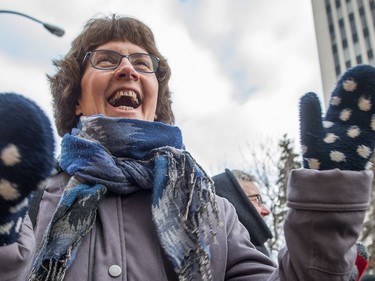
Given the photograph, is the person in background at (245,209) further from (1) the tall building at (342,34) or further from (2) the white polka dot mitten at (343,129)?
Answer: (1) the tall building at (342,34)

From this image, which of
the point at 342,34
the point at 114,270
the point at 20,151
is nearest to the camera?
the point at 20,151

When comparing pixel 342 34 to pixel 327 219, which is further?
pixel 342 34

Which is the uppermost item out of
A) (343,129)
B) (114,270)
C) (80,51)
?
(80,51)

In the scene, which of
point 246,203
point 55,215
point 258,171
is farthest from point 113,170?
point 258,171

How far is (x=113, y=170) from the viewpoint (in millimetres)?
1807

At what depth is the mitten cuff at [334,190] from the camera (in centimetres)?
130

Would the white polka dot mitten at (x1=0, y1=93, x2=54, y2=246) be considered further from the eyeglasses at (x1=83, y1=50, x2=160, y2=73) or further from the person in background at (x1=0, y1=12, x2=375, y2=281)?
the eyeglasses at (x1=83, y1=50, x2=160, y2=73)

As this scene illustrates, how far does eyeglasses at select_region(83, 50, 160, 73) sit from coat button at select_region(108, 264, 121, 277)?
103 centimetres

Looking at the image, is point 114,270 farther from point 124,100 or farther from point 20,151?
point 124,100

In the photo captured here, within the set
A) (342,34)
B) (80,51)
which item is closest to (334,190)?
(80,51)

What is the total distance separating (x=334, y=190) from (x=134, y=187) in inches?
32.3

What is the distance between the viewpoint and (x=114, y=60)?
89.7 inches

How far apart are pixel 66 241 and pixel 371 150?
1.03m

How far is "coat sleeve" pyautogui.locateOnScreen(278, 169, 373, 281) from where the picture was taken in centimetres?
130
